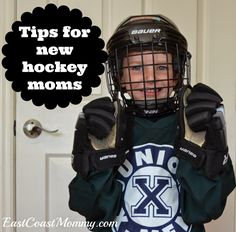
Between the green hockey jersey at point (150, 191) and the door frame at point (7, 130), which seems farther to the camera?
the door frame at point (7, 130)

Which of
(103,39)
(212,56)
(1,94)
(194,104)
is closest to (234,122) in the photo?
(212,56)

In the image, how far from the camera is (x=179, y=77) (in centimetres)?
73

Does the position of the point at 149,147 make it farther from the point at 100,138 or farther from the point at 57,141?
the point at 57,141

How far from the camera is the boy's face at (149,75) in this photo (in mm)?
707

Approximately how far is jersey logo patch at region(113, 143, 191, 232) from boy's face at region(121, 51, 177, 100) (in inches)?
4.0

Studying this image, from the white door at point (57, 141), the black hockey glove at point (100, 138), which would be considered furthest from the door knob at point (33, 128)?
the black hockey glove at point (100, 138)

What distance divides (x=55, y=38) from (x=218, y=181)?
820mm

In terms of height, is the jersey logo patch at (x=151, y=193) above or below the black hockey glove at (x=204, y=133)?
below

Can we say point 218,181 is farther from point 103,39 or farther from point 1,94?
point 1,94

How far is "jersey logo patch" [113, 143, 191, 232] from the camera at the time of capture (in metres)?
0.70

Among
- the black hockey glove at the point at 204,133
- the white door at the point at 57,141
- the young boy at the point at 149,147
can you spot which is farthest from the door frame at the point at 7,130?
the black hockey glove at the point at 204,133

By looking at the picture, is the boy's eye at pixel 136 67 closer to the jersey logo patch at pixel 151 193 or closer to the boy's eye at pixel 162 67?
the boy's eye at pixel 162 67

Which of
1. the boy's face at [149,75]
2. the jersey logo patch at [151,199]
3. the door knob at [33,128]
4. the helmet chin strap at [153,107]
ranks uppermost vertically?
the boy's face at [149,75]

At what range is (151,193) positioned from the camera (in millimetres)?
705
